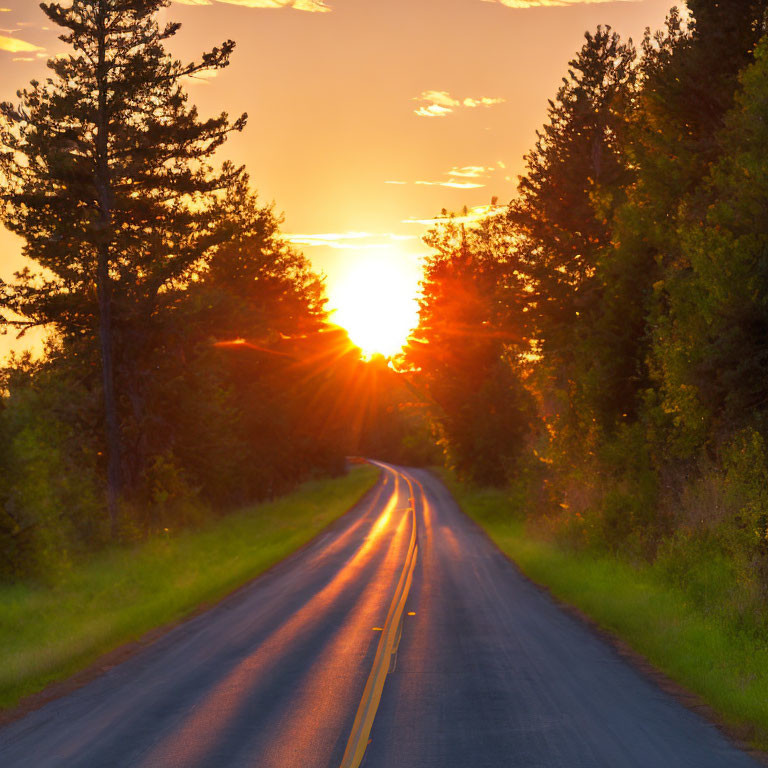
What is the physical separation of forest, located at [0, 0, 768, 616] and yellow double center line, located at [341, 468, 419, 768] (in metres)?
5.50

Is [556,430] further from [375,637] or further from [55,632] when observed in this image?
[55,632]

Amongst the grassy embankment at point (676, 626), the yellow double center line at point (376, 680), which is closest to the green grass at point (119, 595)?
the yellow double center line at point (376, 680)

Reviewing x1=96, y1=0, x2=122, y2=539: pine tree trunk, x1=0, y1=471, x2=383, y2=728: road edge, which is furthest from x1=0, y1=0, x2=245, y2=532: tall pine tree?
x1=0, y1=471, x2=383, y2=728: road edge

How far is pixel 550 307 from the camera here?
103 ft

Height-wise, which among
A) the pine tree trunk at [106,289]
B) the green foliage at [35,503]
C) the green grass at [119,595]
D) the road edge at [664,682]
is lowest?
the green grass at [119,595]

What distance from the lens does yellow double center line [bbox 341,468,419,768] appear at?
8.81m

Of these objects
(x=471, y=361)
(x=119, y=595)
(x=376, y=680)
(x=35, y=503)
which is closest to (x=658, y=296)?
(x=376, y=680)

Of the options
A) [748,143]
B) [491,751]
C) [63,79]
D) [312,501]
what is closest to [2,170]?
[63,79]

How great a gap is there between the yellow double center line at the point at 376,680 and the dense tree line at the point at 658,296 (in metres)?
5.77

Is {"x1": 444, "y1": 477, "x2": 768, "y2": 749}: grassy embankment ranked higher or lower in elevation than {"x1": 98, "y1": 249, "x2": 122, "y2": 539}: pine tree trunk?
lower

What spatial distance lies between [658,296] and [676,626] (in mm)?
9714

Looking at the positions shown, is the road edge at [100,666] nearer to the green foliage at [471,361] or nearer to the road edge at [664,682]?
the road edge at [664,682]

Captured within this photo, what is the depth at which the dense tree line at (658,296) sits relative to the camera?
16906 millimetres

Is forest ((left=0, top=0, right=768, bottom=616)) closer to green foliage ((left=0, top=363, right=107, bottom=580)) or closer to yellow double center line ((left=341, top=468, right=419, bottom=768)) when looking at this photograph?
green foliage ((left=0, top=363, right=107, bottom=580))
